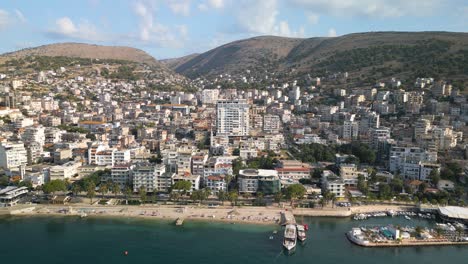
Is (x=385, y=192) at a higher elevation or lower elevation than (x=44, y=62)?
lower

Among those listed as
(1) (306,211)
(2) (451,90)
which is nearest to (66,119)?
(1) (306,211)

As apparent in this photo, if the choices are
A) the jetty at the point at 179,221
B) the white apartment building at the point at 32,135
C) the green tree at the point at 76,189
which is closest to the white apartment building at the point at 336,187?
the jetty at the point at 179,221

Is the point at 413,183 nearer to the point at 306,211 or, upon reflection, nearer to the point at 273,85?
the point at 306,211

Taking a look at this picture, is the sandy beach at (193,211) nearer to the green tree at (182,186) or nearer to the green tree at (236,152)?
the green tree at (182,186)

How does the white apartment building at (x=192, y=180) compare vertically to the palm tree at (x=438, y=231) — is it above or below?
above

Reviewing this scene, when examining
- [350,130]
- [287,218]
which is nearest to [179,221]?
[287,218]

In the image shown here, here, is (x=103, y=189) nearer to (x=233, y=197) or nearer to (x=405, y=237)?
(x=233, y=197)

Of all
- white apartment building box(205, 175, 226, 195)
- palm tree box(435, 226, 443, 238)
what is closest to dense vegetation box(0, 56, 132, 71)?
white apartment building box(205, 175, 226, 195)
